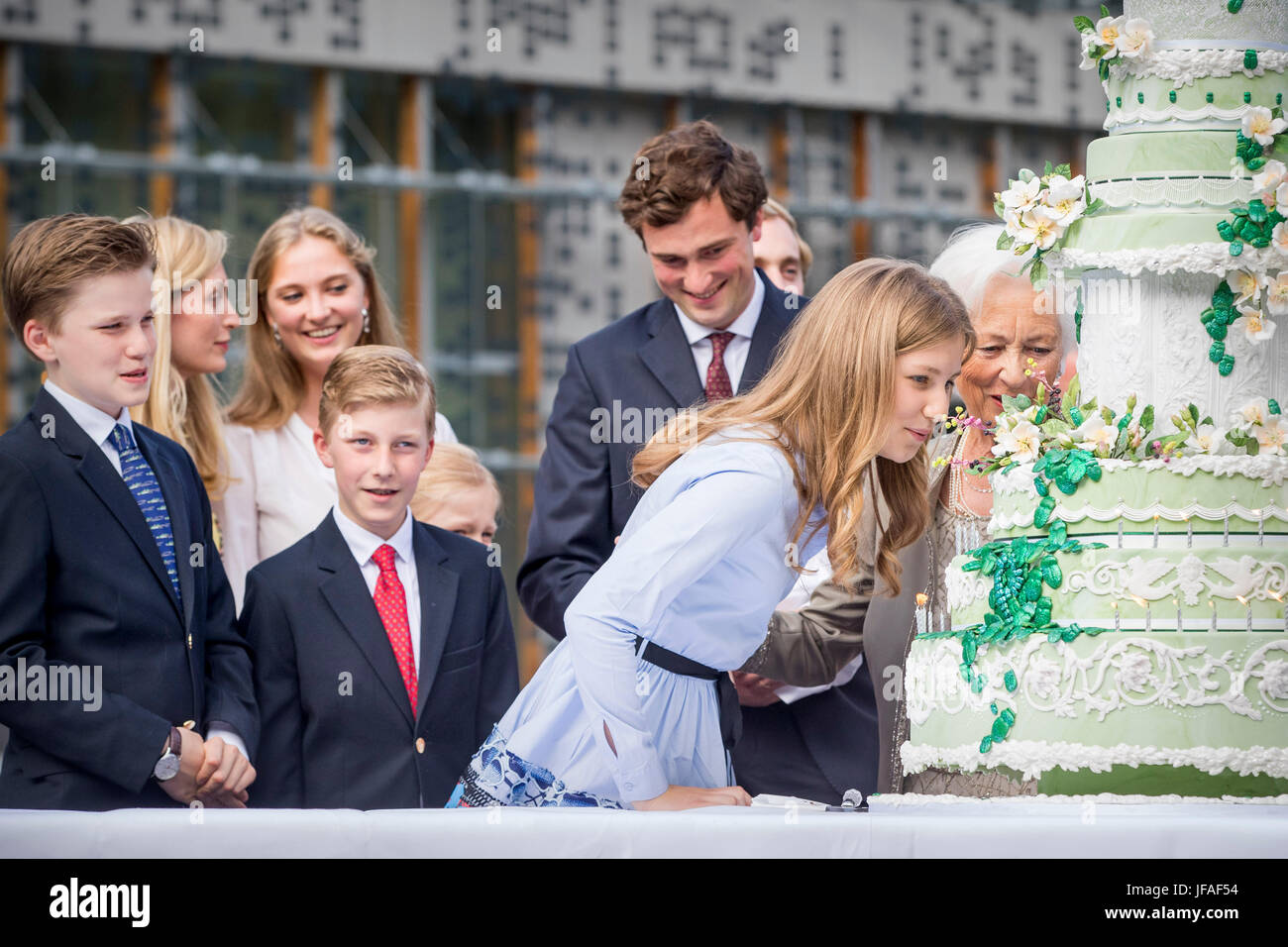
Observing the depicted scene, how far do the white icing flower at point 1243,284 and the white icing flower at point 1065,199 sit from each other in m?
0.39

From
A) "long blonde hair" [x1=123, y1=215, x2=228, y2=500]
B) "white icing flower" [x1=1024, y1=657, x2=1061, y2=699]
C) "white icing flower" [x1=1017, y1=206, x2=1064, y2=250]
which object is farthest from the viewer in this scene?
"long blonde hair" [x1=123, y1=215, x2=228, y2=500]

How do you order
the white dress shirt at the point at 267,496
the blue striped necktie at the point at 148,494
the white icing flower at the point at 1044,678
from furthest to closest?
the white dress shirt at the point at 267,496 < the blue striped necktie at the point at 148,494 < the white icing flower at the point at 1044,678

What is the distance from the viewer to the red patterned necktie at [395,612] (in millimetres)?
4508

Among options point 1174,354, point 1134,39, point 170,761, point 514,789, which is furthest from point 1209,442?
point 170,761

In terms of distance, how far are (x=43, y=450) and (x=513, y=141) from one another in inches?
436

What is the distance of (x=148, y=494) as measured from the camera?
4.20 metres

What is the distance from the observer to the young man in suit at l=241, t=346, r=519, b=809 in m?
4.38

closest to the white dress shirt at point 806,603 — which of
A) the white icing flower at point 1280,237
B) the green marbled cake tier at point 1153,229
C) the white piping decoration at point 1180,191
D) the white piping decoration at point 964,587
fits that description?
the white piping decoration at point 964,587

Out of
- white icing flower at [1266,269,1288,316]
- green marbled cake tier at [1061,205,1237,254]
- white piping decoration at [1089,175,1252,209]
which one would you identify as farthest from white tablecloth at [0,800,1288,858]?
white piping decoration at [1089,175,1252,209]

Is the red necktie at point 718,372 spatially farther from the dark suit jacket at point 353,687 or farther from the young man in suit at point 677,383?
the dark suit jacket at point 353,687

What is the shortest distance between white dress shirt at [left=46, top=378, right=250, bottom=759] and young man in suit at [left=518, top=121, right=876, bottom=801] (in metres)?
0.98

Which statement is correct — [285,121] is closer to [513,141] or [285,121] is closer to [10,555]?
[513,141]

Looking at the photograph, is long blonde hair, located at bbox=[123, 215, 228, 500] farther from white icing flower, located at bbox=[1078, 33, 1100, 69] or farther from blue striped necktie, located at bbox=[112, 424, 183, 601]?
white icing flower, located at bbox=[1078, 33, 1100, 69]

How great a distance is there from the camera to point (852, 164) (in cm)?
1561
